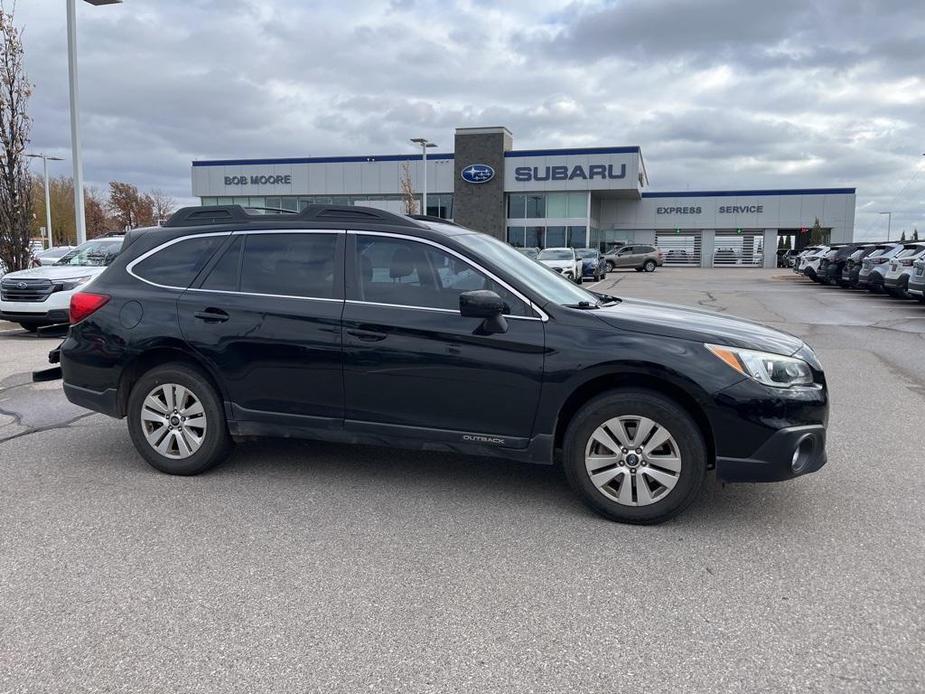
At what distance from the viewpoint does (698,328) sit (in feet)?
14.3

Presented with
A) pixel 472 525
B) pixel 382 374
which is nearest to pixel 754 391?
pixel 472 525

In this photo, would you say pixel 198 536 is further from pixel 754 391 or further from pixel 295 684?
pixel 754 391

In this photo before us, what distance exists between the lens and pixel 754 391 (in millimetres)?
4047

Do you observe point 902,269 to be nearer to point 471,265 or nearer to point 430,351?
point 471,265

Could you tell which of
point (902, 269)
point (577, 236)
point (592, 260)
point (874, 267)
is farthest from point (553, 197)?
point (902, 269)

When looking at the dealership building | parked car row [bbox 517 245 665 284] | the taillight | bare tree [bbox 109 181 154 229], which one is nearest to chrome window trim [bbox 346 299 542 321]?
the taillight

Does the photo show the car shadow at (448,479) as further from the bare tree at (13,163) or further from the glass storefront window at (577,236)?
the glass storefront window at (577,236)

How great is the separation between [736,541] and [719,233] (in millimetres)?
57338

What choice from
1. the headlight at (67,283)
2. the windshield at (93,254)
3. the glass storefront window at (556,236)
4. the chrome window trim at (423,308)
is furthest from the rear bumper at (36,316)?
the glass storefront window at (556,236)

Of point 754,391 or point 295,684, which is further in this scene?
point 754,391

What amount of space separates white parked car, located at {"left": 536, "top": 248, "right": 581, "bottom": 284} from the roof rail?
2157cm

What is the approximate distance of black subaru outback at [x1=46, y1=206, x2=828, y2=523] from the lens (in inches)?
163

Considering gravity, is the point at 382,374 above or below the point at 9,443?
above

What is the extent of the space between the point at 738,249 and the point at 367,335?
5812cm
